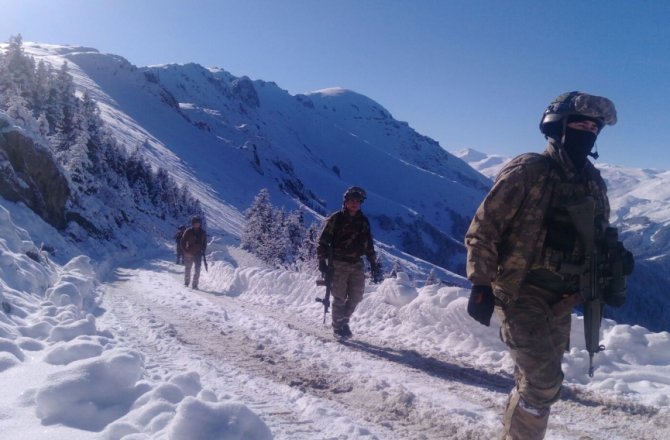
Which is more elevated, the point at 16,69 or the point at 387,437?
the point at 16,69

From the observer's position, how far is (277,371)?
5637 mm

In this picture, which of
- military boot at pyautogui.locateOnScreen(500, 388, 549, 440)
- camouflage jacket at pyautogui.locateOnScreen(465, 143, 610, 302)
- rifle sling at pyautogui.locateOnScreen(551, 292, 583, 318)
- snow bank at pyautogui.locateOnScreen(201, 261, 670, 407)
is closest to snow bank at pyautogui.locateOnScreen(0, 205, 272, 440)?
military boot at pyautogui.locateOnScreen(500, 388, 549, 440)

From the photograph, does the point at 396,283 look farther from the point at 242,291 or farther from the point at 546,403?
the point at 546,403

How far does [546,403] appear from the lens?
324 cm

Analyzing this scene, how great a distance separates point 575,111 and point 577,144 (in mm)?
237

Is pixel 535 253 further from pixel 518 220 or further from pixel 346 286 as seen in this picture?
pixel 346 286

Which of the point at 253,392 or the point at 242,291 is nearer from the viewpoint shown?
the point at 253,392

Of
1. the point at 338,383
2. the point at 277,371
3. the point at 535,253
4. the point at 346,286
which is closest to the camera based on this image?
the point at 535,253

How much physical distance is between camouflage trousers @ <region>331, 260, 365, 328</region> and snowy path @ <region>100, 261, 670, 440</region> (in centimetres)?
58

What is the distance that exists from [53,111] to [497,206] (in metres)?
61.2

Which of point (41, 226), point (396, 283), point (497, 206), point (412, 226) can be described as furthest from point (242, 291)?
point (412, 226)

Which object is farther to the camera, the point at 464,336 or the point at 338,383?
the point at 464,336

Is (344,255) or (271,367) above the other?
(344,255)

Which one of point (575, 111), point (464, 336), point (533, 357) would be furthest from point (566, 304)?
point (464, 336)
